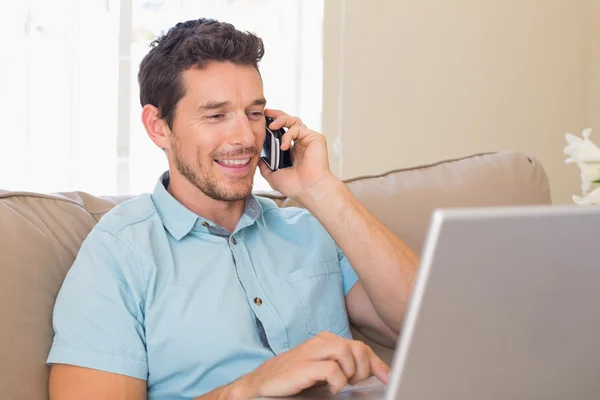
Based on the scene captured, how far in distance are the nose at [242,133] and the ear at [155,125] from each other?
0.16 metres

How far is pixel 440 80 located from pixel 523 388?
3072mm

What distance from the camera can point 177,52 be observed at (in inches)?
63.6

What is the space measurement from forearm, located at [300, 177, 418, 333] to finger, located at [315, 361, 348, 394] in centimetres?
54

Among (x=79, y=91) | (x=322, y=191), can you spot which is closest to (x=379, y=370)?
(x=322, y=191)

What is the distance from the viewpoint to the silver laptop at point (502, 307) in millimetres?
547

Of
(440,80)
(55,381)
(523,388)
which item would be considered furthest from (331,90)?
(523,388)

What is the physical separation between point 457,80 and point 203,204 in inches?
88.6

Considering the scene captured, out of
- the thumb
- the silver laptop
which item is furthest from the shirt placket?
the silver laptop

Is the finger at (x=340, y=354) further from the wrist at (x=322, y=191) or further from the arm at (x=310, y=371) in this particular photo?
the wrist at (x=322, y=191)

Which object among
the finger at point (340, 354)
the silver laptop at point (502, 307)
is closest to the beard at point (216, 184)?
the finger at point (340, 354)

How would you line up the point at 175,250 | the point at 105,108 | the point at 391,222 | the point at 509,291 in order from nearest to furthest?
the point at 509,291
the point at 175,250
the point at 391,222
the point at 105,108

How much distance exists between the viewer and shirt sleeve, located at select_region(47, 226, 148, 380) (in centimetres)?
129

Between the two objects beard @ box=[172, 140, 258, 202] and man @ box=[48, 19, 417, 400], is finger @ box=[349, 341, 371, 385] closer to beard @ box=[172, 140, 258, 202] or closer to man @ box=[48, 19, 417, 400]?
man @ box=[48, 19, 417, 400]

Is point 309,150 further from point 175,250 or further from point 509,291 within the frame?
point 509,291
